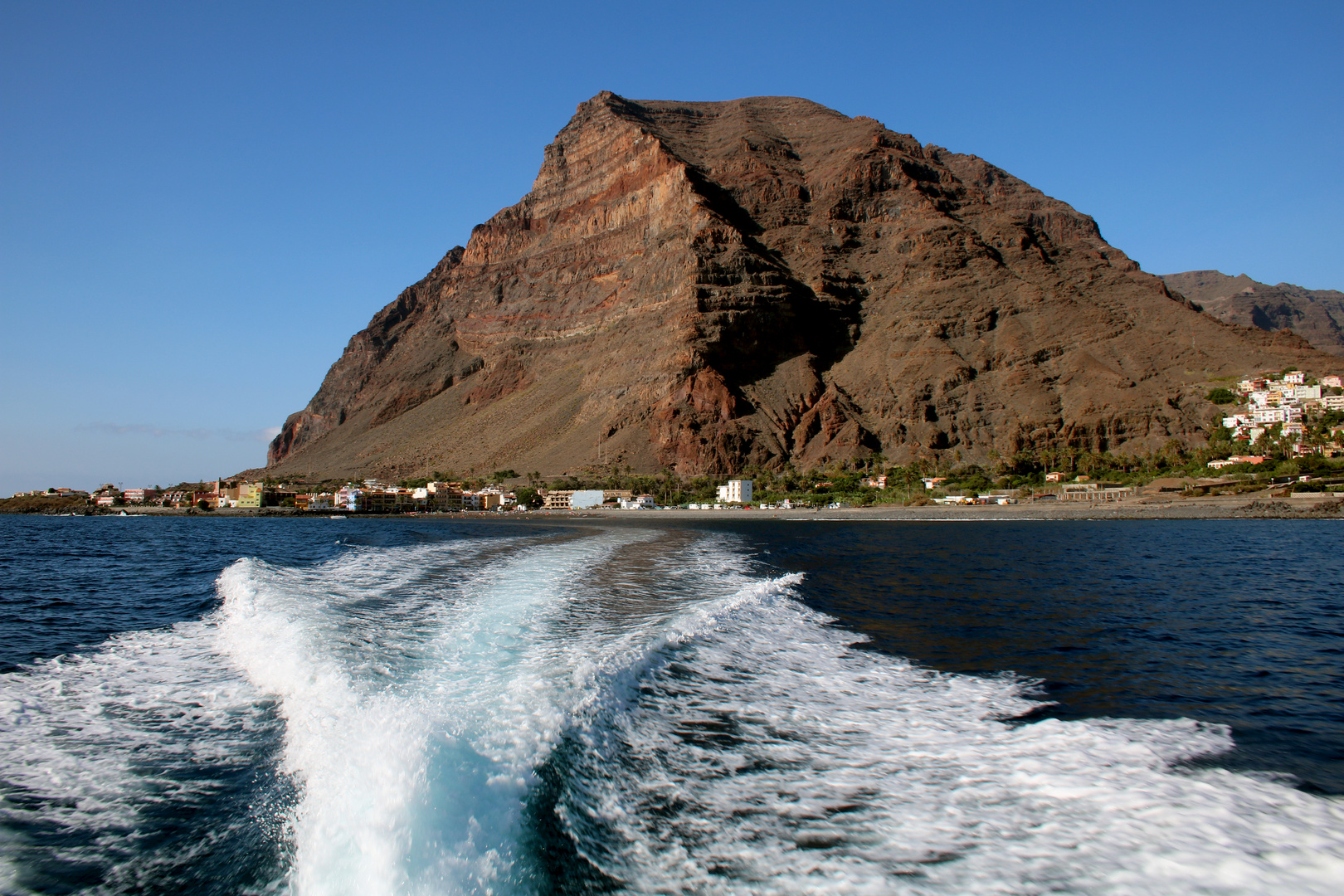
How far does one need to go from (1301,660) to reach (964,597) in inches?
311

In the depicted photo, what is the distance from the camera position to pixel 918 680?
1067 centimetres

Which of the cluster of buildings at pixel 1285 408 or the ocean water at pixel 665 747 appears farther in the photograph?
the cluster of buildings at pixel 1285 408

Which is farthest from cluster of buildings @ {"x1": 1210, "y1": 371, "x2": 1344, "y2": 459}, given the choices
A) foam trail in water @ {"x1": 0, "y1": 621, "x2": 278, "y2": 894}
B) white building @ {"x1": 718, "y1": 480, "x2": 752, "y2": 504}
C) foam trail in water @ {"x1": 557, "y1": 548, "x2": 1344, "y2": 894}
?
foam trail in water @ {"x1": 0, "y1": 621, "x2": 278, "y2": 894}

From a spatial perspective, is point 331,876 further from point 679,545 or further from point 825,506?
point 825,506

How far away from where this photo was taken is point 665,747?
312 inches

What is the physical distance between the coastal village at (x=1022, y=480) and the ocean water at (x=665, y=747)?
75630 mm

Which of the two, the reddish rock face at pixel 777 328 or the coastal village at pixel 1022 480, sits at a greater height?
the reddish rock face at pixel 777 328

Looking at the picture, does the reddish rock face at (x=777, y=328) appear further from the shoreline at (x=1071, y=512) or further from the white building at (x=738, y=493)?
the shoreline at (x=1071, y=512)

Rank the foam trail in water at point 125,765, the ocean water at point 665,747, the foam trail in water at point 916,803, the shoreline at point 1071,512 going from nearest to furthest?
→ the foam trail in water at point 916,803, the ocean water at point 665,747, the foam trail in water at point 125,765, the shoreline at point 1071,512

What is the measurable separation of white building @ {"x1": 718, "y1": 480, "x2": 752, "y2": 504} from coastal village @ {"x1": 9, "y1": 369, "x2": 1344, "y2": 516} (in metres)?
0.17

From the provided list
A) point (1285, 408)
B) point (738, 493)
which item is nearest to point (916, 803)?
point (738, 493)

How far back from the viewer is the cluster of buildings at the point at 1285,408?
85.4m

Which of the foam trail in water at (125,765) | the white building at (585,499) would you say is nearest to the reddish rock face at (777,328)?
the white building at (585,499)

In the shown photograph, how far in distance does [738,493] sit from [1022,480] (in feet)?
→ 122
